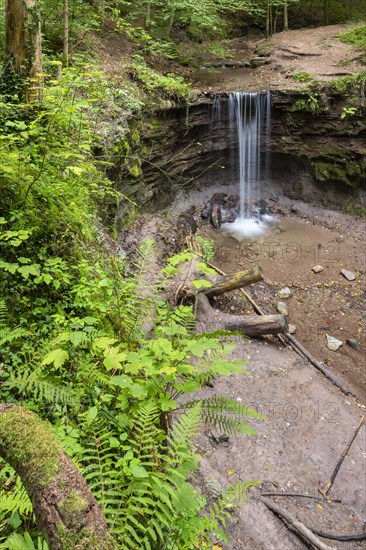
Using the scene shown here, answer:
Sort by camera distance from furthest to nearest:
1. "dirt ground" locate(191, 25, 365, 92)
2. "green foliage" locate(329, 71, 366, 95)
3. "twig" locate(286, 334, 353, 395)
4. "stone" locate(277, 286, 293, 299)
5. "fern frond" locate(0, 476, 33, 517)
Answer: "dirt ground" locate(191, 25, 365, 92) < "green foliage" locate(329, 71, 366, 95) < "stone" locate(277, 286, 293, 299) < "twig" locate(286, 334, 353, 395) < "fern frond" locate(0, 476, 33, 517)

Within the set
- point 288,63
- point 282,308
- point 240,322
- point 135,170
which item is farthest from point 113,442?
point 288,63

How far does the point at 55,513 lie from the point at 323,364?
680cm

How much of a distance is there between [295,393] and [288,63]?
13289mm

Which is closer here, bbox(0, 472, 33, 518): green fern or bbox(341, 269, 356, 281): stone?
bbox(0, 472, 33, 518): green fern

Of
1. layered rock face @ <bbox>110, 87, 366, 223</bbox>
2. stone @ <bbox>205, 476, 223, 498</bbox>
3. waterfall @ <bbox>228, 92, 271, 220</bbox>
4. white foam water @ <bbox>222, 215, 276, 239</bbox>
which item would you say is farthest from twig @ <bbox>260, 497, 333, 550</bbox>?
waterfall @ <bbox>228, 92, 271, 220</bbox>

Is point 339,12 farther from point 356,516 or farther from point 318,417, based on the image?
point 356,516

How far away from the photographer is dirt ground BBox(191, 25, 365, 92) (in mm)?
12664

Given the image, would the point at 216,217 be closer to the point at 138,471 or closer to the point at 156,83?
the point at 156,83

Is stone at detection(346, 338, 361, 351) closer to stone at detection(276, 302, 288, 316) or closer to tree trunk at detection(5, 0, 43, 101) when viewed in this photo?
stone at detection(276, 302, 288, 316)

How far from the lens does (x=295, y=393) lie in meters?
6.11

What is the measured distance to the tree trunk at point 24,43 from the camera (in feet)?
14.5

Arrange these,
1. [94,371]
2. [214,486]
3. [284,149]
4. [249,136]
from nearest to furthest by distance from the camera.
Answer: [94,371] < [214,486] < [249,136] < [284,149]

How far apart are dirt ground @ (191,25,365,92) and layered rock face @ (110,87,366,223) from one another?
0.96 m

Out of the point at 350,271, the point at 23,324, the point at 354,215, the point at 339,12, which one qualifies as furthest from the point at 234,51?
the point at 23,324
